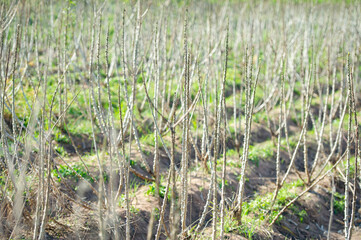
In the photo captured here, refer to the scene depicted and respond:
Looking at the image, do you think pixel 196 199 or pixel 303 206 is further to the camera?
pixel 303 206

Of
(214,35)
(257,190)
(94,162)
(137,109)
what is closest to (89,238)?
(94,162)

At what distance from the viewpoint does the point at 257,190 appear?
4.99m

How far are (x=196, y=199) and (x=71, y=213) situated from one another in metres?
1.50

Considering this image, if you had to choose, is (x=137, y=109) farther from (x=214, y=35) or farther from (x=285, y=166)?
(x=285, y=166)

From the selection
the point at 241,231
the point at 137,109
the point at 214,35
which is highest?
the point at 214,35

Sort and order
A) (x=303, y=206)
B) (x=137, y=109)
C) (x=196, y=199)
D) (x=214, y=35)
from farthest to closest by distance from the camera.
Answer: (x=137, y=109) < (x=214, y=35) < (x=303, y=206) < (x=196, y=199)

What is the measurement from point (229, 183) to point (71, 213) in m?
2.16

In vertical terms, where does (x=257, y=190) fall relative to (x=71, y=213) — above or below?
below

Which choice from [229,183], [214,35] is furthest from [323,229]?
[214,35]

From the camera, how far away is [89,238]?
3232 millimetres

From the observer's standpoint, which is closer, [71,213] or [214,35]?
[71,213]

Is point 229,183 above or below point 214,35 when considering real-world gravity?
below

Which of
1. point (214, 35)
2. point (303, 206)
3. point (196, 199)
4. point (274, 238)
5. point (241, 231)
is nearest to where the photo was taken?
point (241, 231)

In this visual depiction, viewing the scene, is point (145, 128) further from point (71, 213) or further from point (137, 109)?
point (71, 213)
